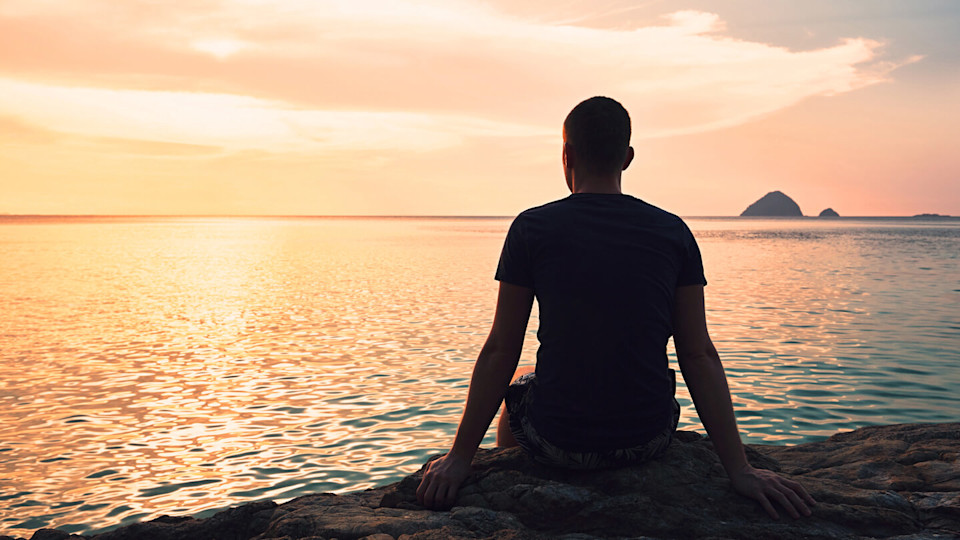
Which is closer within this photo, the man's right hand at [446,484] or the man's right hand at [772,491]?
the man's right hand at [772,491]

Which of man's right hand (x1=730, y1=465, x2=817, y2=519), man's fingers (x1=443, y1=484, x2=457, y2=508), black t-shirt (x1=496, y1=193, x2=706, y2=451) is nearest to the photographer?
black t-shirt (x1=496, y1=193, x2=706, y2=451)

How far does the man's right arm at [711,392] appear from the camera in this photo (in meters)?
3.30

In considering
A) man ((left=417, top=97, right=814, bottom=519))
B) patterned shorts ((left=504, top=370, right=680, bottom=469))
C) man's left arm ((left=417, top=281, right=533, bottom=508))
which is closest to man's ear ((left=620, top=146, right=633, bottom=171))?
man ((left=417, top=97, right=814, bottom=519))

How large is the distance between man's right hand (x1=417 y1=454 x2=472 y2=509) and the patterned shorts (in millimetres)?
349

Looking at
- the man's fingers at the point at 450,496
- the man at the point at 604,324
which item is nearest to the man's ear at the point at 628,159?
the man at the point at 604,324

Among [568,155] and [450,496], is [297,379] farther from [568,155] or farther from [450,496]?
[568,155]

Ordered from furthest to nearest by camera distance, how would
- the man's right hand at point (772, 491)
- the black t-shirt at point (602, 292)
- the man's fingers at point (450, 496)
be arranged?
1. the man's fingers at point (450, 496)
2. the man's right hand at point (772, 491)
3. the black t-shirt at point (602, 292)

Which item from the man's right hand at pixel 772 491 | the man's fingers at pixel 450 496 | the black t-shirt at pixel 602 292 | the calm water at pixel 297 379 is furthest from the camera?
the calm water at pixel 297 379

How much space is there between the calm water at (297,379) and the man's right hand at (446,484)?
11.0 feet

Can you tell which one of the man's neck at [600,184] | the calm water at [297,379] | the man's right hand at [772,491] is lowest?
the calm water at [297,379]

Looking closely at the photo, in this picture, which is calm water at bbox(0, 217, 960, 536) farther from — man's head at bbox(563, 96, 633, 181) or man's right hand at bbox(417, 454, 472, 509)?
man's head at bbox(563, 96, 633, 181)

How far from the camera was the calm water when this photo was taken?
6.94m

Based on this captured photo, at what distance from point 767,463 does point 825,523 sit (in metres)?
0.92

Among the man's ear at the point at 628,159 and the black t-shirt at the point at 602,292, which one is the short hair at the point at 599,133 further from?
the black t-shirt at the point at 602,292
